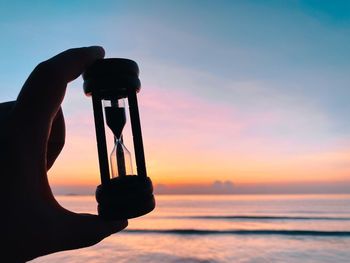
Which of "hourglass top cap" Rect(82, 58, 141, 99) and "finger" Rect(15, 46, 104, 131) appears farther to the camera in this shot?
"hourglass top cap" Rect(82, 58, 141, 99)

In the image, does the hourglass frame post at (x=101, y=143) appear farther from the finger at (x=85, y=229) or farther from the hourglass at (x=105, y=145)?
the finger at (x=85, y=229)

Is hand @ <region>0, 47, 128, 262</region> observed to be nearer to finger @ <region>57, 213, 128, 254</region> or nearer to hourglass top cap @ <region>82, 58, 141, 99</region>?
finger @ <region>57, 213, 128, 254</region>

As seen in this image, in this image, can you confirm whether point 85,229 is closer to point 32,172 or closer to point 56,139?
point 32,172

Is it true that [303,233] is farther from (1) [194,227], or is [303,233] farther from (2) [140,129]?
(2) [140,129]

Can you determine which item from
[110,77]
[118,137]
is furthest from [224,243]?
[110,77]

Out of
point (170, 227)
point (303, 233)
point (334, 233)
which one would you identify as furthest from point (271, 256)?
point (170, 227)

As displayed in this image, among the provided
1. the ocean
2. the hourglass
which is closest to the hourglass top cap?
the hourglass

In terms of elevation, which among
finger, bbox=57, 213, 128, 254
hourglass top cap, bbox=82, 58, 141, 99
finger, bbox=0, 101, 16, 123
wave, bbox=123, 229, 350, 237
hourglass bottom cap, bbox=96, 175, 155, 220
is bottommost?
wave, bbox=123, 229, 350, 237

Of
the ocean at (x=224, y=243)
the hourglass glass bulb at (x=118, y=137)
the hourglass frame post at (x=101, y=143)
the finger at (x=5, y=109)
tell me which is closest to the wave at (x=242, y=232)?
the ocean at (x=224, y=243)
